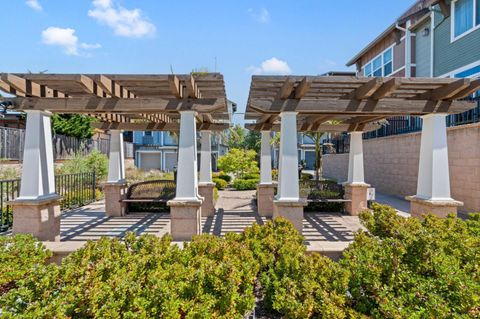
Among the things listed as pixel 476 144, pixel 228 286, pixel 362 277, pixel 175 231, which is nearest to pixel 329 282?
pixel 362 277

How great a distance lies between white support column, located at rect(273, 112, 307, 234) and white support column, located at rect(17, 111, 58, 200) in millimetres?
4688

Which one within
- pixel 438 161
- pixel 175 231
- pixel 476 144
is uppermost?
pixel 476 144

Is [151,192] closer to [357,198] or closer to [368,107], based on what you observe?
[357,198]

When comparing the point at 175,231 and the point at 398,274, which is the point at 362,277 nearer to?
the point at 398,274

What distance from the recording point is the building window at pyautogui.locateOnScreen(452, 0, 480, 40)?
961 cm

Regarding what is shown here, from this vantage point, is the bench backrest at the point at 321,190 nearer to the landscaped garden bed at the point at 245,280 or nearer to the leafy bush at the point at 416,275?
the leafy bush at the point at 416,275

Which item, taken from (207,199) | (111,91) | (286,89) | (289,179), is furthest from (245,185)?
(111,91)

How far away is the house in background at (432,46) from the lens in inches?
388

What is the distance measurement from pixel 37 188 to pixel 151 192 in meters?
3.99

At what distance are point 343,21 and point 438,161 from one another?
5811mm

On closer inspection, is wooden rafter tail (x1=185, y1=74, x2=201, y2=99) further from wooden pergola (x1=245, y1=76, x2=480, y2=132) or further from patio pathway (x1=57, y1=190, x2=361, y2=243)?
patio pathway (x1=57, y1=190, x2=361, y2=243)

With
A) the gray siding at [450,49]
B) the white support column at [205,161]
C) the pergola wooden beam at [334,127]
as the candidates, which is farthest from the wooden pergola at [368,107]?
the gray siding at [450,49]

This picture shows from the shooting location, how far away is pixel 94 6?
7664 millimetres

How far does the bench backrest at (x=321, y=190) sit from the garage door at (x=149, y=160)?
25.4 meters
